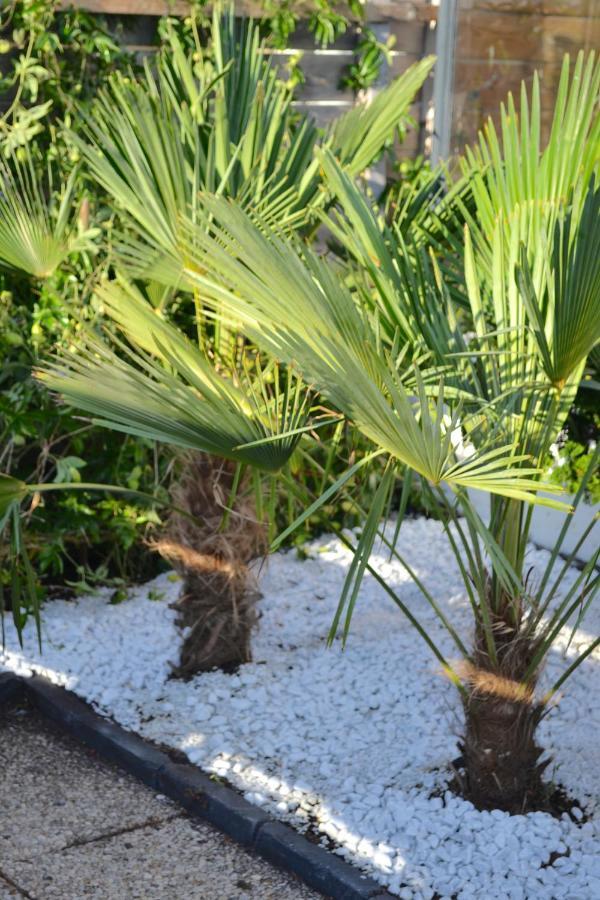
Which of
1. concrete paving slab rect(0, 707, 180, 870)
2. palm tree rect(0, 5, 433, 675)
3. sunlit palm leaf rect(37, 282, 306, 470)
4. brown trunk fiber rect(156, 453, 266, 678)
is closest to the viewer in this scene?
sunlit palm leaf rect(37, 282, 306, 470)

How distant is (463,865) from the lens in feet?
10.1

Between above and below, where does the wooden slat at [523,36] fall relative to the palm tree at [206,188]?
above

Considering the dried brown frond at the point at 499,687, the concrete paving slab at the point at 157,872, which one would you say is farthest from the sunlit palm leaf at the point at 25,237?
the dried brown frond at the point at 499,687

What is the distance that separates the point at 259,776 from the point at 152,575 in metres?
1.96

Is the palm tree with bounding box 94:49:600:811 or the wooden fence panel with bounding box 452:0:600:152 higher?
the wooden fence panel with bounding box 452:0:600:152

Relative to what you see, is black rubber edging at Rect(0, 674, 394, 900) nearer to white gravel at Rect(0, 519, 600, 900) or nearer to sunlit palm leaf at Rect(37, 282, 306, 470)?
white gravel at Rect(0, 519, 600, 900)

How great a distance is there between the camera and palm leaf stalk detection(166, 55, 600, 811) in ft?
8.50

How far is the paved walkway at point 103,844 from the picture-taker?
10.4 feet

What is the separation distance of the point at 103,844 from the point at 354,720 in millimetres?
956

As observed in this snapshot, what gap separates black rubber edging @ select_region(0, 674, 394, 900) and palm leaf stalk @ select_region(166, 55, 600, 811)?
472 millimetres

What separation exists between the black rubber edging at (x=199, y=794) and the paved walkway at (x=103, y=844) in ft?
0.12

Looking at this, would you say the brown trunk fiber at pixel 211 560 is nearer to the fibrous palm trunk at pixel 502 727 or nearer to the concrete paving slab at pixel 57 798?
the concrete paving slab at pixel 57 798

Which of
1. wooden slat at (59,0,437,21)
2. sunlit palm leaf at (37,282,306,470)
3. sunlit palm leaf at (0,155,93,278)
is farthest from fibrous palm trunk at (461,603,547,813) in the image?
wooden slat at (59,0,437,21)

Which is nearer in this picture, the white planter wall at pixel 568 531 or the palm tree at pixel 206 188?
the palm tree at pixel 206 188
